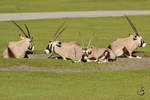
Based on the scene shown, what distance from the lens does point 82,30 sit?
98.2 ft

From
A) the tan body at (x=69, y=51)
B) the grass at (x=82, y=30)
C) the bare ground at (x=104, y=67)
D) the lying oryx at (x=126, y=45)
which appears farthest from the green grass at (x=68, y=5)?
the bare ground at (x=104, y=67)

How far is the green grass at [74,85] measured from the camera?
12375 mm

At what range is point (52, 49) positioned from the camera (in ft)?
63.2

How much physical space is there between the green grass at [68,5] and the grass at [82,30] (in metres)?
8.40

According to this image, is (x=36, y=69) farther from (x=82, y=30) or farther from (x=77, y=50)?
Result: (x=82, y=30)

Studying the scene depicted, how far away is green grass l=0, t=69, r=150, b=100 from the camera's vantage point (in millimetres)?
12375

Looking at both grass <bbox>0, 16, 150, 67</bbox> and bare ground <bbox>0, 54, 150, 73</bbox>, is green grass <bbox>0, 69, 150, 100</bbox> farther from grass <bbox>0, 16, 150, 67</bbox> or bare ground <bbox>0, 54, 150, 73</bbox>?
grass <bbox>0, 16, 150, 67</bbox>

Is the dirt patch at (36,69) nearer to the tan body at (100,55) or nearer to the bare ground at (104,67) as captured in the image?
the bare ground at (104,67)

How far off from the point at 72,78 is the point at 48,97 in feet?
10.1

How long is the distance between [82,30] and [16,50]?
11.0 m

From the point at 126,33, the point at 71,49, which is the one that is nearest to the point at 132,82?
the point at 71,49

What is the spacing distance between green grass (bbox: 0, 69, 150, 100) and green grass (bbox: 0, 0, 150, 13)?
1102 inches

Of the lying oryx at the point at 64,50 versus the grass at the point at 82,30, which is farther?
the grass at the point at 82,30

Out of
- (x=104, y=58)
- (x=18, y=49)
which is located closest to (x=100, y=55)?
(x=104, y=58)
